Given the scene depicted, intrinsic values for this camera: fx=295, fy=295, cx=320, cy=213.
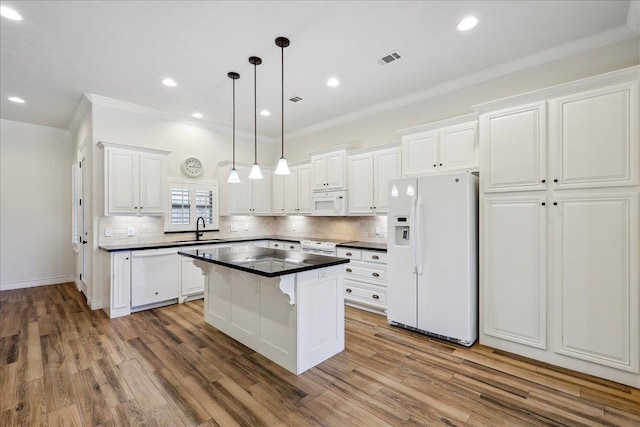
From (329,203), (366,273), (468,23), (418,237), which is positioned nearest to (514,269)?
(418,237)

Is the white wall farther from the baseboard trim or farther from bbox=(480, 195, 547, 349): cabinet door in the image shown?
bbox=(480, 195, 547, 349): cabinet door

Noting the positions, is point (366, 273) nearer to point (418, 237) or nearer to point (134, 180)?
point (418, 237)

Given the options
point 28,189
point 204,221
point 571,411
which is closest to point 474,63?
point 571,411

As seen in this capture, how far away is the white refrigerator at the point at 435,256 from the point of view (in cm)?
310

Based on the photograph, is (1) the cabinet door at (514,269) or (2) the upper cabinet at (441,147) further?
(2) the upper cabinet at (441,147)

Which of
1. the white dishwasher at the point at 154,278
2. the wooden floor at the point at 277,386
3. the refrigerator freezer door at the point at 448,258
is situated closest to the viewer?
the wooden floor at the point at 277,386

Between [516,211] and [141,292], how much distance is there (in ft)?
15.8

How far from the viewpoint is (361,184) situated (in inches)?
184

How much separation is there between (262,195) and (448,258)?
4.01 metres

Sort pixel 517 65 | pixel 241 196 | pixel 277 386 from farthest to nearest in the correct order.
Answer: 1. pixel 241 196
2. pixel 517 65
3. pixel 277 386

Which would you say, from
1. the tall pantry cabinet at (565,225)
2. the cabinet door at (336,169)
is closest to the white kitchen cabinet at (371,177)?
the cabinet door at (336,169)

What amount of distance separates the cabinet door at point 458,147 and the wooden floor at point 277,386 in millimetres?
2017

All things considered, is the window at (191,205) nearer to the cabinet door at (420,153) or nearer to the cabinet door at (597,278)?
the cabinet door at (420,153)

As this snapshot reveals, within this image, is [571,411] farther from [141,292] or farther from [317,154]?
[141,292]
